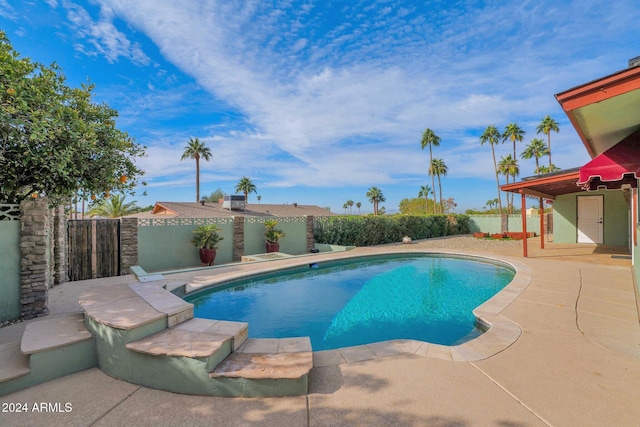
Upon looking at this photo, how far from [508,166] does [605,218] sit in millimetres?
26133

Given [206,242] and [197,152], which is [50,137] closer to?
[206,242]

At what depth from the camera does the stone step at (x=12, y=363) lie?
3066 mm

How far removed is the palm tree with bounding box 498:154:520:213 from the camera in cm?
3733

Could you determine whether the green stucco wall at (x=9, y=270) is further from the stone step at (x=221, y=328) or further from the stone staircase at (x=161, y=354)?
the stone step at (x=221, y=328)

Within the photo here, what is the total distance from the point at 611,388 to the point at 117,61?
1464cm

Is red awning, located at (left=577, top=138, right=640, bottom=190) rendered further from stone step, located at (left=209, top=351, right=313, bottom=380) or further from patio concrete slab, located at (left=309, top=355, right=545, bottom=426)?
stone step, located at (left=209, top=351, right=313, bottom=380)

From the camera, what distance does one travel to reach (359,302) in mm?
7340

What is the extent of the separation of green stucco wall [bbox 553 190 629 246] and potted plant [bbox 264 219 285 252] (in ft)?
51.1

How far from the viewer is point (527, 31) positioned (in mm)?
9430

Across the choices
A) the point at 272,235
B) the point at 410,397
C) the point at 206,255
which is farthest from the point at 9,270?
the point at 272,235

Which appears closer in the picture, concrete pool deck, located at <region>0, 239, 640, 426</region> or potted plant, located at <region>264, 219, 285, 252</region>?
concrete pool deck, located at <region>0, 239, 640, 426</region>

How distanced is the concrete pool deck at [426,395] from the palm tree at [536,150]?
4362cm

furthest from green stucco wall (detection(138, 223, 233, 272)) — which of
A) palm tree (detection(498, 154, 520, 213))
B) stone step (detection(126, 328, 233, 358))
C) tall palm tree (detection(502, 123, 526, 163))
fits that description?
tall palm tree (detection(502, 123, 526, 163))

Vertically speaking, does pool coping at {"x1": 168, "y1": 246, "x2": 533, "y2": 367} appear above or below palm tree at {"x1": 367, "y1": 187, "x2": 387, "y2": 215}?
below
